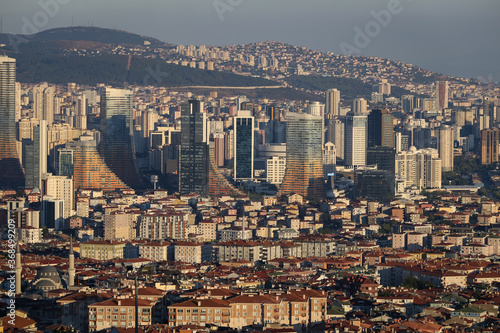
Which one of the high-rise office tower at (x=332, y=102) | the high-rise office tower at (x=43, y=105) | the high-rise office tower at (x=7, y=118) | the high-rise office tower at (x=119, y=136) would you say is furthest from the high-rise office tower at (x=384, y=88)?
the high-rise office tower at (x=7, y=118)

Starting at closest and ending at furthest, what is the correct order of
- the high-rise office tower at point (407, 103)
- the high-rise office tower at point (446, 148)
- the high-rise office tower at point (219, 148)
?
1. the high-rise office tower at point (219, 148)
2. the high-rise office tower at point (446, 148)
3. the high-rise office tower at point (407, 103)

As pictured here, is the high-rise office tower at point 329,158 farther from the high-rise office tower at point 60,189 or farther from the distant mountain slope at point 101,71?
the distant mountain slope at point 101,71

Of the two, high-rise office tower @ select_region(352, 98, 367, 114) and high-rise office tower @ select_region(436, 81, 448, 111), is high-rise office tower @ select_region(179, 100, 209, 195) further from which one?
high-rise office tower @ select_region(436, 81, 448, 111)

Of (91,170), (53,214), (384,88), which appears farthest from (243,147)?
(384,88)

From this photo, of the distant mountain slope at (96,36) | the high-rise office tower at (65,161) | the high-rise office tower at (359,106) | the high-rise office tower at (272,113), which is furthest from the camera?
the distant mountain slope at (96,36)

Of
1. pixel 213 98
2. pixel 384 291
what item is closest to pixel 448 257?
pixel 384 291

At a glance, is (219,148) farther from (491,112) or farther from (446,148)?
(491,112)
